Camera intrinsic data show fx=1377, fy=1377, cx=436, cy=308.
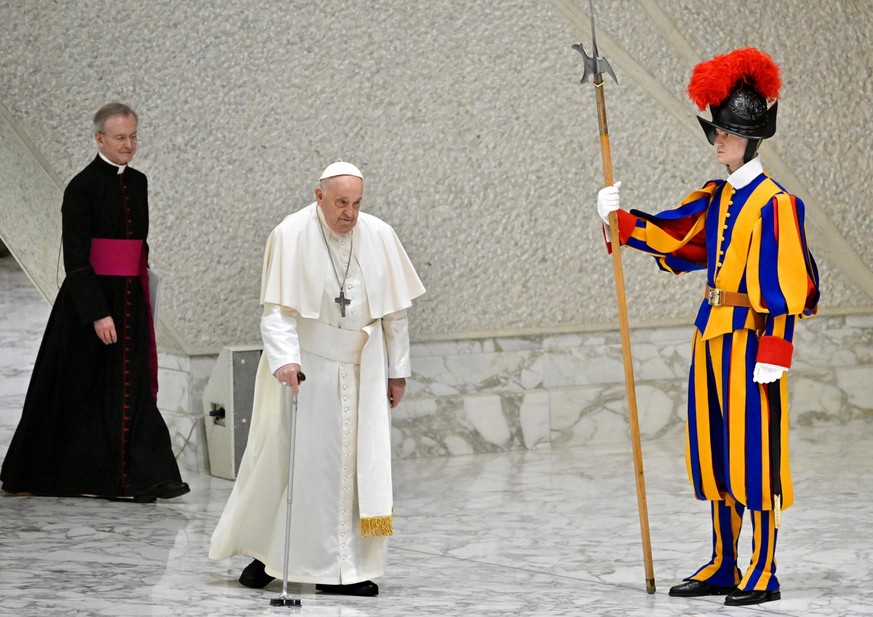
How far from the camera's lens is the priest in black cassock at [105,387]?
5344 mm

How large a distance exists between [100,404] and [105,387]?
0.07m

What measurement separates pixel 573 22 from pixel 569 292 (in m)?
1.26

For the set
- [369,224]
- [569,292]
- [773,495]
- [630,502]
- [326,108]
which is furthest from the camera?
[569,292]

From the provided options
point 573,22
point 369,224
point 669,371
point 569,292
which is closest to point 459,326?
point 569,292

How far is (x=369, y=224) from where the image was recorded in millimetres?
4031

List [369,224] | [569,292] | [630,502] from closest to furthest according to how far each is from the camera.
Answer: [369,224] < [630,502] < [569,292]

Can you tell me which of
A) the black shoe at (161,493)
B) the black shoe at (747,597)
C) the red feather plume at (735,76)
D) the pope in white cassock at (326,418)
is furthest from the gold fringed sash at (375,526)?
the black shoe at (161,493)

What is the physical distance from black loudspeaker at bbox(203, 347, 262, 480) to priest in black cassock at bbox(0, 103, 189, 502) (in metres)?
0.38

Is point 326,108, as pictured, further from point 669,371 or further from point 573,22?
point 669,371

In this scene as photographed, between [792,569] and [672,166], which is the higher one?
[672,166]

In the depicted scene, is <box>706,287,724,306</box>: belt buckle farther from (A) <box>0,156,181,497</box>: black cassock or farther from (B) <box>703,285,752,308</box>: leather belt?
(A) <box>0,156,181,497</box>: black cassock

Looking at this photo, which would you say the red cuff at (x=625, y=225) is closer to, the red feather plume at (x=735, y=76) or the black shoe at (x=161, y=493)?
the red feather plume at (x=735, y=76)

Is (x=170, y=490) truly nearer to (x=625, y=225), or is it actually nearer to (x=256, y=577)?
(x=256, y=577)

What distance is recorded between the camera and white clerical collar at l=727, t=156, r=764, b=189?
3812 mm
